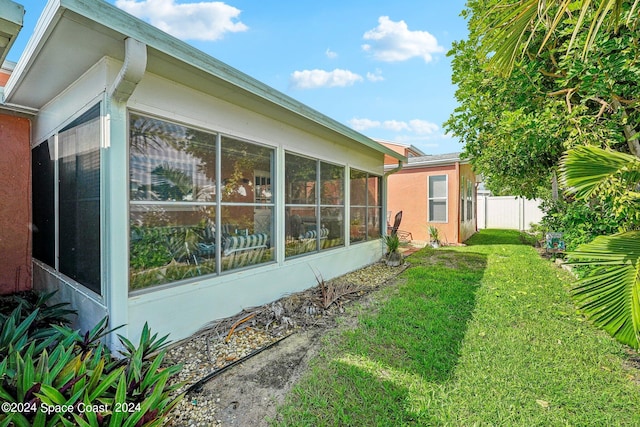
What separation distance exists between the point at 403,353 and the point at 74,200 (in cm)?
415

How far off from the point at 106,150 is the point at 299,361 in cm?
281

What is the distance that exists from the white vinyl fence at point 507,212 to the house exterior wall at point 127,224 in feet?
53.1

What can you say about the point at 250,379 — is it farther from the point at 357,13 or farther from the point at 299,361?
the point at 357,13

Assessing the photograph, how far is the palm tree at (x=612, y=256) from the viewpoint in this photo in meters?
2.25

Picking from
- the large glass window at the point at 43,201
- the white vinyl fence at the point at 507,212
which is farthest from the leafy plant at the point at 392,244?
the white vinyl fence at the point at 507,212

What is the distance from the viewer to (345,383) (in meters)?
2.64

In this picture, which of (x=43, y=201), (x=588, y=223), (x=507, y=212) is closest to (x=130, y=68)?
(x=43, y=201)

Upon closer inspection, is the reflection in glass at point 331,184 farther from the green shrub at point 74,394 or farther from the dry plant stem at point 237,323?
the green shrub at point 74,394

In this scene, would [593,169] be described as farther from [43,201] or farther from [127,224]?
[43,201]

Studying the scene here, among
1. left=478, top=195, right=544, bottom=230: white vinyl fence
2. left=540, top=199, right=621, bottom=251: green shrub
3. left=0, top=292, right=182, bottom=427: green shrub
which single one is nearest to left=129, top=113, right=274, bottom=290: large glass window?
left=0, top=292, right=182, bottom=427: green shrub

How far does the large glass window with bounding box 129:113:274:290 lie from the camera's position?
10.3ft

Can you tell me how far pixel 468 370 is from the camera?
2.83 metres

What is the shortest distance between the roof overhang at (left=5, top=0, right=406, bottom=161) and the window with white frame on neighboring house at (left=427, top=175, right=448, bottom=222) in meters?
8.34

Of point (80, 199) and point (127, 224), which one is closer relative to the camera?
point (127, 224)
